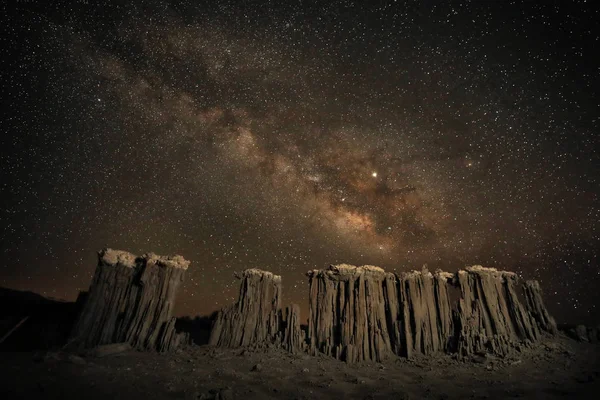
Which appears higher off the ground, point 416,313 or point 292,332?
point 416,313

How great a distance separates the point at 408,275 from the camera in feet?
65.2

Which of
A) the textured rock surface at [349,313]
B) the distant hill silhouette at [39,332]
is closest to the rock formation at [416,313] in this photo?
the textured rock surface at [349,313]

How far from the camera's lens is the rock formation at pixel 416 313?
1749 centimetres

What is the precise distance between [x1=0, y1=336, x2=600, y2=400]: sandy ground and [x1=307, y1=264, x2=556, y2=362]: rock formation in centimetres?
115

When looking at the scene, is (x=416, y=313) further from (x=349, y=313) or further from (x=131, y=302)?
(x=131, y=302)

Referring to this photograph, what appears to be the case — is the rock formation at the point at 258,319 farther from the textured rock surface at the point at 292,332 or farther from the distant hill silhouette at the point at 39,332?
the distant hill silhouette at the point at 39,332

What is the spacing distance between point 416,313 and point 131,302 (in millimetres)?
17374

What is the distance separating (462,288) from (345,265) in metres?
8.06

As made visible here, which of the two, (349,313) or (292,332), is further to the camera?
(349,313)

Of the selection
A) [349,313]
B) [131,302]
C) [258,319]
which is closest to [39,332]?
[131,302]

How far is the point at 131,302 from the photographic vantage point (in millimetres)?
16344

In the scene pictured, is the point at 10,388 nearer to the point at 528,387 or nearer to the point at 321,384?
the point at 321,384

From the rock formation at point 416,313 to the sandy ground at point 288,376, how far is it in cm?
115

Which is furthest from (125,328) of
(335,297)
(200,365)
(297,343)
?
(335,297)
